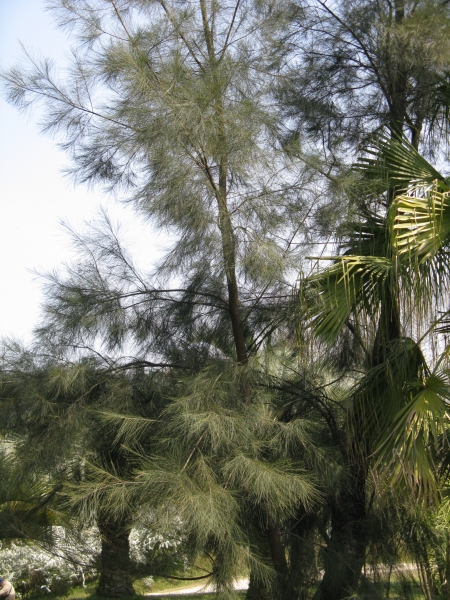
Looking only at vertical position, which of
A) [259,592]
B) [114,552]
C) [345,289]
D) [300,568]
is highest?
[345,289]

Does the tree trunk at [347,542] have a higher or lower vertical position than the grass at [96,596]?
higher

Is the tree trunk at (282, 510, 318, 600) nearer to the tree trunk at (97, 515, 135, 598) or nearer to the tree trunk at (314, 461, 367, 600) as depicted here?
the tree trunk at (314, 461, 367, 600)

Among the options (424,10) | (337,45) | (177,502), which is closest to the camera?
(177,502)

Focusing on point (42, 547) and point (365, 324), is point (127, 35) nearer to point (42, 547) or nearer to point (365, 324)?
point (365, 324)

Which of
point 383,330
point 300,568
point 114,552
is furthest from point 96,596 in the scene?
point 383,330

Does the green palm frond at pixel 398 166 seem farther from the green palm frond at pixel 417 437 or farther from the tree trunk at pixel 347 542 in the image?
the tree trunk at pixel 347 542

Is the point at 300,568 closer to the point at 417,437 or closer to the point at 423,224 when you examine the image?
the point at 417,437

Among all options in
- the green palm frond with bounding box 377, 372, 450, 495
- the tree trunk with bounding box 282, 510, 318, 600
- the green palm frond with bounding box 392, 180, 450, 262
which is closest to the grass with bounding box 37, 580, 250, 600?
the tree trunk with bounding box 282, 510, 318, 600

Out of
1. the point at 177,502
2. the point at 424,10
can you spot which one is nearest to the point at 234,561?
the point at 177,502

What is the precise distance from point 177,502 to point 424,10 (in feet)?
16.9

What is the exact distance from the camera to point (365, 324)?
5555 mm

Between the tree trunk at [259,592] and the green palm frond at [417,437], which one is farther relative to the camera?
the tree trunk at [259,592]

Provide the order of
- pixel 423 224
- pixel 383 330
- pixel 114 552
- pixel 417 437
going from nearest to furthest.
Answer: pixel 417 437 < pixel 423 224 < pixel 114 552 < pixel 383 330

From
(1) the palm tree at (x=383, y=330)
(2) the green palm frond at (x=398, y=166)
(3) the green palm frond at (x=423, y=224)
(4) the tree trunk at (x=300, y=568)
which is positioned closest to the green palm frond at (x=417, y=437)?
(1) the palm tree at (x=383, y=330)
